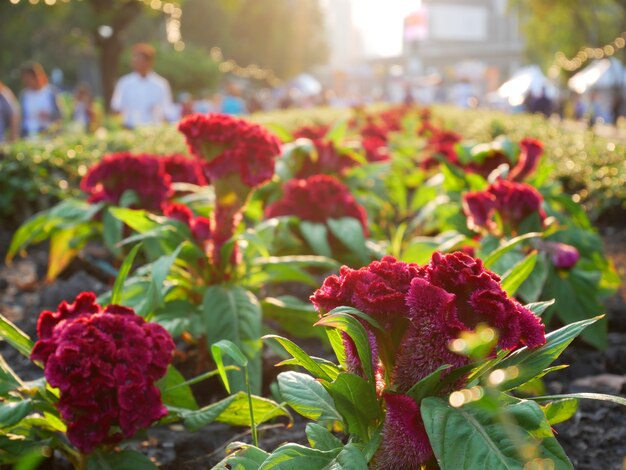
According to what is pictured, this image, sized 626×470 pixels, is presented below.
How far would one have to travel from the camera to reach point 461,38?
14612 cm

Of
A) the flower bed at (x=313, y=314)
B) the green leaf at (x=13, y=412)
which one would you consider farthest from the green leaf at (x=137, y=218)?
the green leaf at (x=13, y=412)

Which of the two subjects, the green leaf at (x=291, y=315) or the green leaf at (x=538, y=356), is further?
the green leaf at (x=291, y=315)

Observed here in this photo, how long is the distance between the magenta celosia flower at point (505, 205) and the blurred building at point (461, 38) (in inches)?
5103

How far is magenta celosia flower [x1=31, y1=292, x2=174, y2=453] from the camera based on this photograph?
6.81 feet

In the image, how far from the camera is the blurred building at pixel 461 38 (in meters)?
134

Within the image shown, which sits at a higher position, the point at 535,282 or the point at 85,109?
the point at 85,109

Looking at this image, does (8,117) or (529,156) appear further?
(8,117)

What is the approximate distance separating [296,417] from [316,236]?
1.15 meters

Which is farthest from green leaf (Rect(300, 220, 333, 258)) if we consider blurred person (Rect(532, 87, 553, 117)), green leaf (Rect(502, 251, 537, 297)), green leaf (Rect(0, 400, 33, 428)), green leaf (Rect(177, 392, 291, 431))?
blurred person (Rect(532, 87, 553, 117))

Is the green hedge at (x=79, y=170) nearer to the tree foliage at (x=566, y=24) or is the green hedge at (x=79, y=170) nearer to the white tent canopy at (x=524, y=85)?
the tree foliage at (x=566, y=24)

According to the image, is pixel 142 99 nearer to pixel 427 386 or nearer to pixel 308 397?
pixel 308 397

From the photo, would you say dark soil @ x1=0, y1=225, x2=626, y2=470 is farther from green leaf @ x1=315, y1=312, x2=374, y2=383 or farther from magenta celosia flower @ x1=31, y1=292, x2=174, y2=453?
green leaf @ x1=315, y1=312, x2=374, y2=383

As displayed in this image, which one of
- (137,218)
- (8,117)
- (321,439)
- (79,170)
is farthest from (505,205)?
(8,117)

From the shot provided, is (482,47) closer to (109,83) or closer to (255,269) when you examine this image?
(109,83)
